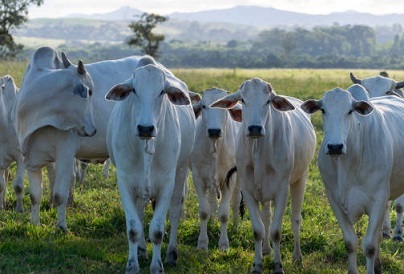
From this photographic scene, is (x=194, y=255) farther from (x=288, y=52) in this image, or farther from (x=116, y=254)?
(x=288, y=52)

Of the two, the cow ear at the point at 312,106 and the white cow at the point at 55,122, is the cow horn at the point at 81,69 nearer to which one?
the white cow at the point at 55,122

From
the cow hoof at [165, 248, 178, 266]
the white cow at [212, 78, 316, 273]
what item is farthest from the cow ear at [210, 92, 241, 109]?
the cow hoof at [165, 248, 178, 266]

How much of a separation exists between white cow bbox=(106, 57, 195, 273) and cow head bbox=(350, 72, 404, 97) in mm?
4190

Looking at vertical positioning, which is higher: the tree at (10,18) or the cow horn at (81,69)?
the cow horn at (81,69)

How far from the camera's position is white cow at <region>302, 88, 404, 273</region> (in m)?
7.42

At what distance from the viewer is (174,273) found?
25.2 feet

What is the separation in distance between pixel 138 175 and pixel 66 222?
2.17 metres

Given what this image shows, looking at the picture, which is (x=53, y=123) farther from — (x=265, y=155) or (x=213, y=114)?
(x=265, y=155)

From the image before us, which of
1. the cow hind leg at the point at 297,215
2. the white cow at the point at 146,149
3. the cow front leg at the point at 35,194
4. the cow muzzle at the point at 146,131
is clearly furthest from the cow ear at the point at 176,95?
the cow front leg at the point at 35,194

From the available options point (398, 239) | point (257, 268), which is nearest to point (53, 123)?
point (257, 268)

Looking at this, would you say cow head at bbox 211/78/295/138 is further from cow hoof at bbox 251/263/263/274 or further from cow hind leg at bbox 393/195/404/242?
cow hind leg at bbox 393/195/404/242

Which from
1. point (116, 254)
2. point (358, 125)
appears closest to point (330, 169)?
point (358, 125)

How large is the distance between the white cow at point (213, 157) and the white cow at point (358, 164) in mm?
1671

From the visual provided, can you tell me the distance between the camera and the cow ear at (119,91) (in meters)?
7.54
